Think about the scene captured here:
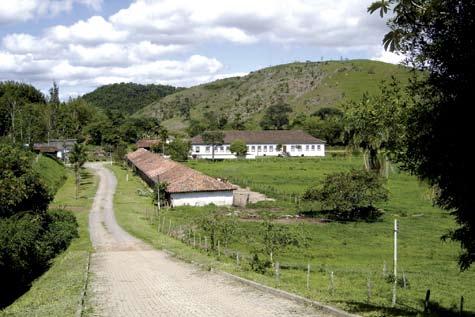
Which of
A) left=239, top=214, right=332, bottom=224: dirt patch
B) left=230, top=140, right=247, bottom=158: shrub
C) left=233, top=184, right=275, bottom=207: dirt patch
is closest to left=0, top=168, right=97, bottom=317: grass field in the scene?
left=239, top=214, right=332, bottom=224: dirt patch

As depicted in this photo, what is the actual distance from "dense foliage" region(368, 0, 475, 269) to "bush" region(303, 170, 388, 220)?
30.9 m

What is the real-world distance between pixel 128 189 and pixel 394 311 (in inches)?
2104

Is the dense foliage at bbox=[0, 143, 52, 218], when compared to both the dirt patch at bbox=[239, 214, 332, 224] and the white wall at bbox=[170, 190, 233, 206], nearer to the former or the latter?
the dirt patch at bbox=[239, 214, 332, 224]

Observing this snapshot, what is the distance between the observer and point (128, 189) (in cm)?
6456

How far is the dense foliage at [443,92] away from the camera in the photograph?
363 inches

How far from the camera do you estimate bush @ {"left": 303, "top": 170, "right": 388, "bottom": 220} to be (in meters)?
41.3

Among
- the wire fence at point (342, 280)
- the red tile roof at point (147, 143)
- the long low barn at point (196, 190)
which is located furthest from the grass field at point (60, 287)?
the red tile roof at point (147, 143)

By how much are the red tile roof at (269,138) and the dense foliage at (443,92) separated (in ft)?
346

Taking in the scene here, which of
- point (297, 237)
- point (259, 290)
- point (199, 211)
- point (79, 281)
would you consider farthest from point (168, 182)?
point (259, 290)

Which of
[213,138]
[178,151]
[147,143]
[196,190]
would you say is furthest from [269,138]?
[196,190]

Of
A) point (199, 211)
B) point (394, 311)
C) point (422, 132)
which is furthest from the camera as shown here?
point (199, 211)

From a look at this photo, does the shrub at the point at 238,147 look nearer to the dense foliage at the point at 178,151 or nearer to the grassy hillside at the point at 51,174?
the dense foliage at the point at 178,151

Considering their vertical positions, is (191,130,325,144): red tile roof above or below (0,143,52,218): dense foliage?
above

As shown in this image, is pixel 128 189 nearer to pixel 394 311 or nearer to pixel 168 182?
pixel 168 182
